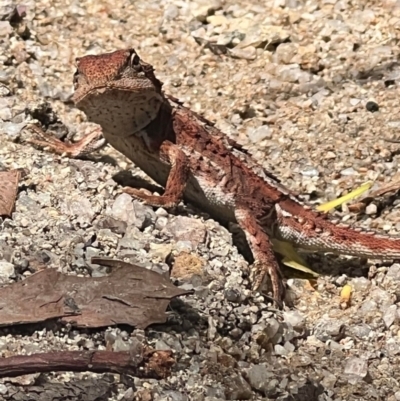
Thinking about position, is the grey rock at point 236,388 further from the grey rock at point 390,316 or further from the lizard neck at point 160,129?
the lizard neck at point 160,129

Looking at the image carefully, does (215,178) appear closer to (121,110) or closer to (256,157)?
(121,110)

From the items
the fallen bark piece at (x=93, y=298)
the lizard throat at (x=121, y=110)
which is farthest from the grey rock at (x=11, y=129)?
the fallen bark piece at (x=93, y=298)

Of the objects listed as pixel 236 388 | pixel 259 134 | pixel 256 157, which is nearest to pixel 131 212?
pixel 236 388

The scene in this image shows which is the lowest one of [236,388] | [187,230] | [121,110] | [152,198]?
[236,388]

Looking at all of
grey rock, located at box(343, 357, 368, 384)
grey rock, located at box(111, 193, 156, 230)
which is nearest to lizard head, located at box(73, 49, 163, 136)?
grey rock, located at box(111, 193, 156, 230)

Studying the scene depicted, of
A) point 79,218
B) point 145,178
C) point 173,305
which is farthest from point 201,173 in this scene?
point 173,305

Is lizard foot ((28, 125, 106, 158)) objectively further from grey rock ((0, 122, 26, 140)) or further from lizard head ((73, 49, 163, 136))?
lizard head ((73, 49, 163, 136))
